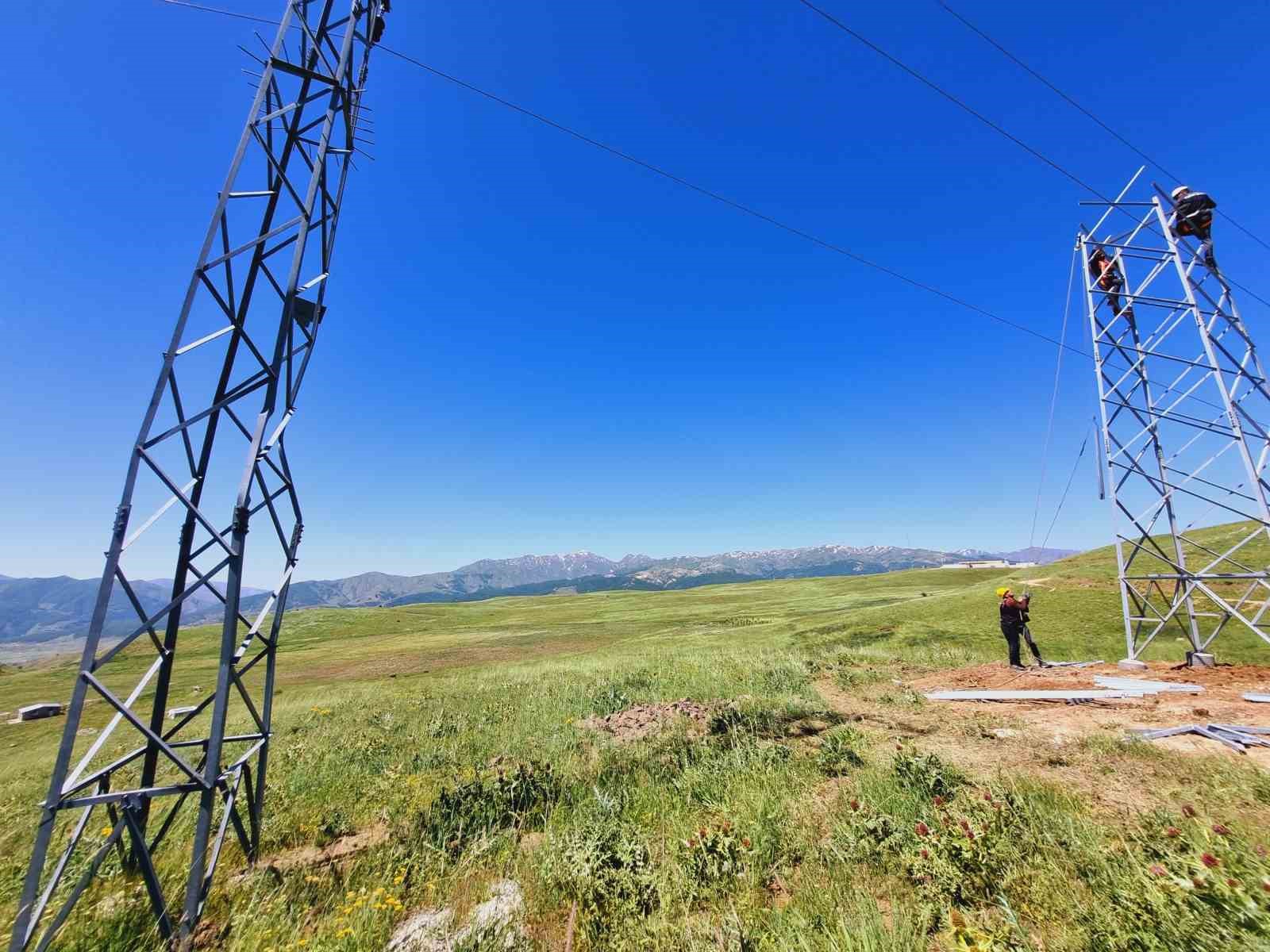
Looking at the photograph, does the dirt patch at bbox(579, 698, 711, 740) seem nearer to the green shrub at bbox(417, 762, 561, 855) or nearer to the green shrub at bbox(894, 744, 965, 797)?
the green shrub at bbox(417, 762, 561, 855)

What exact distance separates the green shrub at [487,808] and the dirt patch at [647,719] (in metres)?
3.33

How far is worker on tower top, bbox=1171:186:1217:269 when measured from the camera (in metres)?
15.9

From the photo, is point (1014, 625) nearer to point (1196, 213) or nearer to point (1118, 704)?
point (1118, 704)

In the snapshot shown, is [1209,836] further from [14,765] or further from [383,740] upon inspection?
[14,765]

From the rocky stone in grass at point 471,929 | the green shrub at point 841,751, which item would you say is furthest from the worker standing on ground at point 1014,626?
the rocky stone in grass at point 471,929

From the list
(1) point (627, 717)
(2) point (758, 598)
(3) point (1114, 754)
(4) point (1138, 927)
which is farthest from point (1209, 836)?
(2) point (758, 598)

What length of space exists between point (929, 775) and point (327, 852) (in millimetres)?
9464

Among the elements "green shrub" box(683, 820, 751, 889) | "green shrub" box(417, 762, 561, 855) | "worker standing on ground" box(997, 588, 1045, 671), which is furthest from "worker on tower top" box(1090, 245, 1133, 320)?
"green shrub" box(417, 762, 561, 855)

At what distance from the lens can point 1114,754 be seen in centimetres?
883

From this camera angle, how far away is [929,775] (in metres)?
8.09

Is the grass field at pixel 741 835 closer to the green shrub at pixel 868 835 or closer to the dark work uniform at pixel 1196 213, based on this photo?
the green shrub at pixel 868 835

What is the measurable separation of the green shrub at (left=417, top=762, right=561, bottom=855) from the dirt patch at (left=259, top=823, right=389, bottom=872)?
0.69 metres

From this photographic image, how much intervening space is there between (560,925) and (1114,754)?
32.3 feet

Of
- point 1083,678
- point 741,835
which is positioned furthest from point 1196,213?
point 741,835
